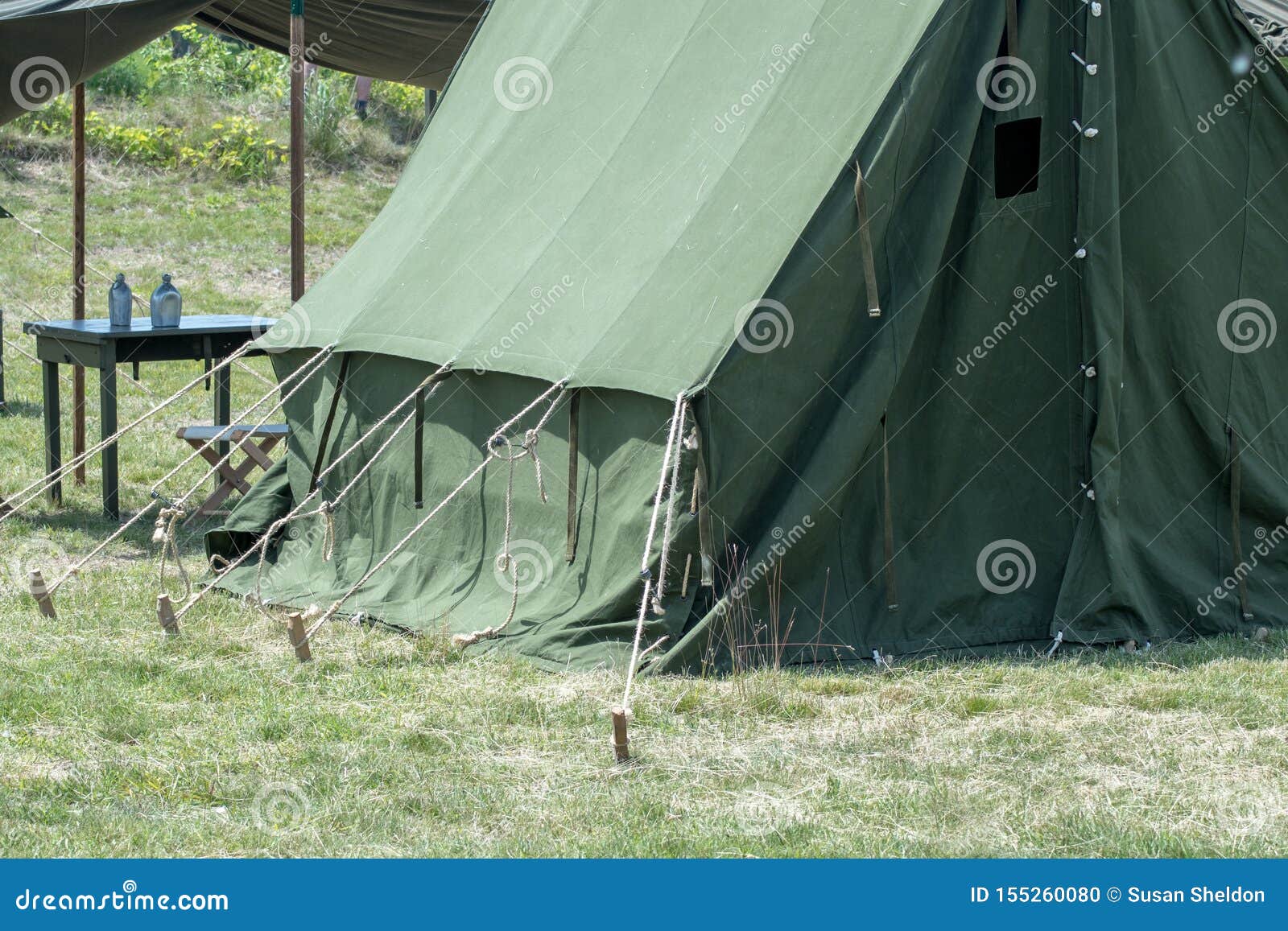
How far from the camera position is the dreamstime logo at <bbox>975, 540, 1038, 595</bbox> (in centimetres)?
468

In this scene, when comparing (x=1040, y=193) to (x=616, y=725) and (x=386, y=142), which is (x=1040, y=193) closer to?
(x=616, y=725)

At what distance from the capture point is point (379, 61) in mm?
8312

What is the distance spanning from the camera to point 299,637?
14.6 ft

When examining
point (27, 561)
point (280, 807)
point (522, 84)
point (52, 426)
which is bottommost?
point (280, 807)

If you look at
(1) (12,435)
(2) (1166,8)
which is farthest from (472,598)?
(1) (12,435)

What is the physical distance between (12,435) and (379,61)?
276 centimetres

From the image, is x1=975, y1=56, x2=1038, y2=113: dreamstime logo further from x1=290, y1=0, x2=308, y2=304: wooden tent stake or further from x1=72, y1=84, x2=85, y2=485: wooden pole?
x1=72, y1=84, x2=85, y2=485: wooden pole

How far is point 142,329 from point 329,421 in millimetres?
1535

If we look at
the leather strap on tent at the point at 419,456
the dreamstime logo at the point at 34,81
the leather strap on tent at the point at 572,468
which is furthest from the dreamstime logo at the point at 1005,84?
the dreamstime logo at the point at 34,81

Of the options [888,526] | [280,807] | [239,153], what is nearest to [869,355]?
[888,526]

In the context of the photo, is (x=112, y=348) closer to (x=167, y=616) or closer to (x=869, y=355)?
(x=167, y=616)
